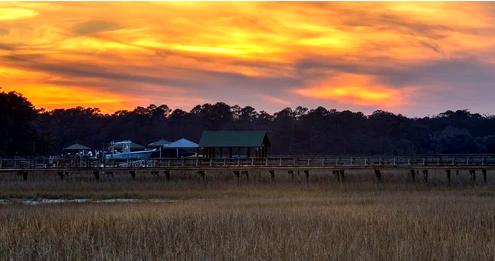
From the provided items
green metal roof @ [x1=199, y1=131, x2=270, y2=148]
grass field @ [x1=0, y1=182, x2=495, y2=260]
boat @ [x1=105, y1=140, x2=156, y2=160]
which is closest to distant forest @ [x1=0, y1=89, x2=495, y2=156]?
boat @ [x1=105, y1=140, x2=156, y2=160]

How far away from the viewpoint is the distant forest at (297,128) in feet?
383

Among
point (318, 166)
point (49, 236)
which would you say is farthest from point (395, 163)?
point (49, 236)

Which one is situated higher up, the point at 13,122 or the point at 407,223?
the point at 13,122

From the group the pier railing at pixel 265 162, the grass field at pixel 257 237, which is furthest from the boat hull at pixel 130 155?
the grass field at pixel 257 237

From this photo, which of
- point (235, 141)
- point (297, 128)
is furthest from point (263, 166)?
point (297, 128)

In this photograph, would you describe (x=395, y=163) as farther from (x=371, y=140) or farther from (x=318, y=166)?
(x=371, y=140)

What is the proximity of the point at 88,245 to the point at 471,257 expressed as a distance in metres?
8.56

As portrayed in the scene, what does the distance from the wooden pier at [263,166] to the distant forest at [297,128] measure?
30803 millimetres

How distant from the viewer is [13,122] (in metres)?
81.8

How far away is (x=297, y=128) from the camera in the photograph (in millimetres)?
128125

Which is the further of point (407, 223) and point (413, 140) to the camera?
point (413, 140)

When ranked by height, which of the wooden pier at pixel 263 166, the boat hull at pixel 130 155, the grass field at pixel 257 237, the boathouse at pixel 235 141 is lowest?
the grass field at pixel 257 237

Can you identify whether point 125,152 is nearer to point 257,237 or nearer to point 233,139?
point 233,139

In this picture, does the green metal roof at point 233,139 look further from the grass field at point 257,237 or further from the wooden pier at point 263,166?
the grass field at point 257,237
